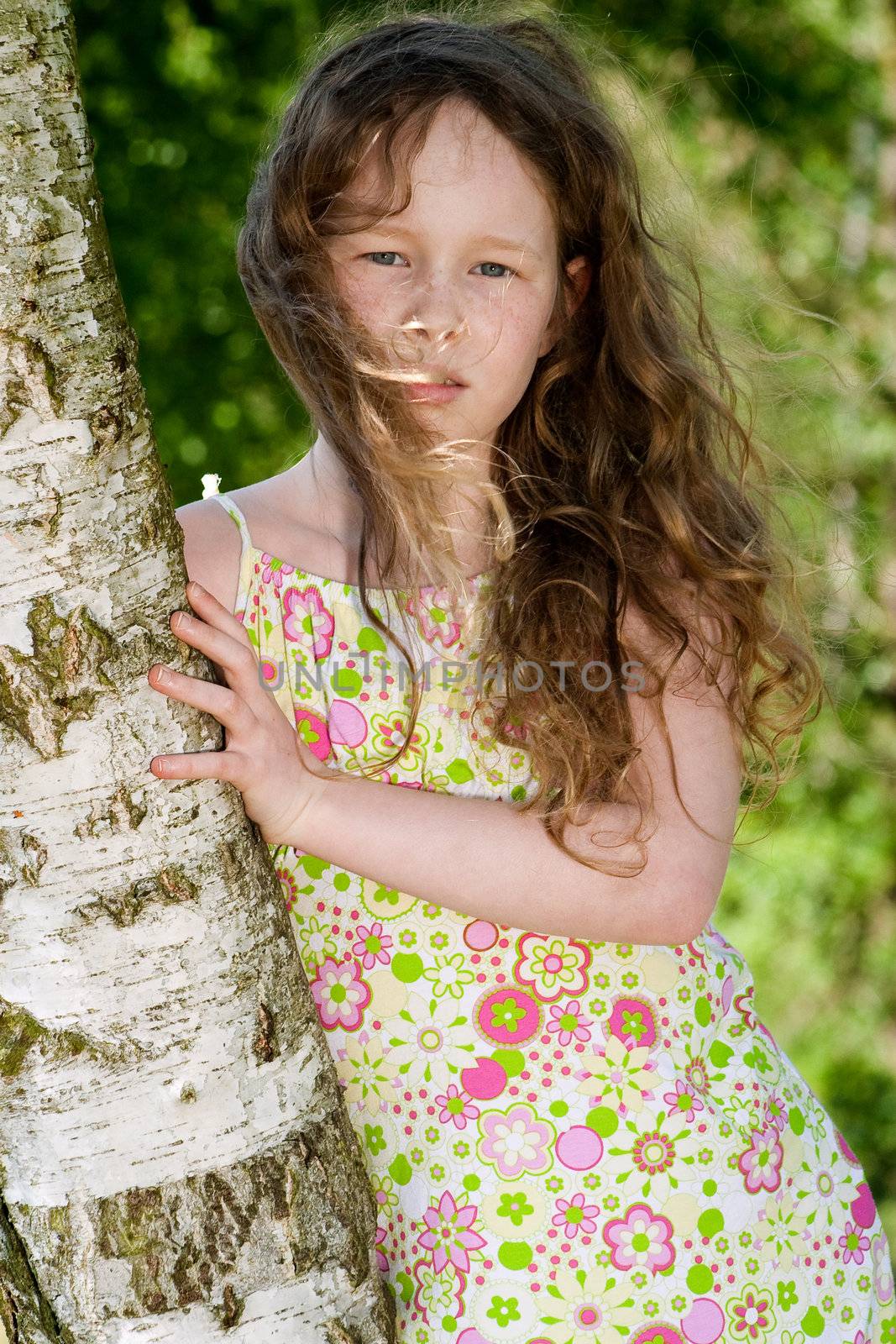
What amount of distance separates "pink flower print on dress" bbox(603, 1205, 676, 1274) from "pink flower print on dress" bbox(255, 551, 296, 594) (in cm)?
81

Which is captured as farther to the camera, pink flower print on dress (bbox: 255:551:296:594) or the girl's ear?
the girl's ear

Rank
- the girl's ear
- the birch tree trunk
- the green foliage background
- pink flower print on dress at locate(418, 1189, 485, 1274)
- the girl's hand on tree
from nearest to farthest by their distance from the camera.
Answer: the birch tree trunk → the girl's hand on tree → pink flower print on dress at locate(418, 1189, 485, 1274) → the girl's ear → the green foliage background

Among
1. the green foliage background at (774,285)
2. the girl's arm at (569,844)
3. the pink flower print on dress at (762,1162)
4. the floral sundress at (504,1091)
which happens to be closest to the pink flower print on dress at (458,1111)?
the floral sundress at (504,1091)

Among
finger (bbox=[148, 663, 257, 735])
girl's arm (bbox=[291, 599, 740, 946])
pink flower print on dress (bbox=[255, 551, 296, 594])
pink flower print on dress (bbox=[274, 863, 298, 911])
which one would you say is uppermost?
finger (bbox=[148, 663, 257, 735])

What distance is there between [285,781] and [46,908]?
0.28 metres

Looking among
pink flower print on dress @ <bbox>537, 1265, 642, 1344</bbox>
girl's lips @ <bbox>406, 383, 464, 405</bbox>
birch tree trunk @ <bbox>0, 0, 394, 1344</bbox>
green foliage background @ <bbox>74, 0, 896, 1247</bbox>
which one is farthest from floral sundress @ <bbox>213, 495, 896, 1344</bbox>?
green foliage background @ <bbox>74, 0, 896, 1247</bbox>

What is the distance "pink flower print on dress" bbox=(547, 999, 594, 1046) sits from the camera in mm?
1590

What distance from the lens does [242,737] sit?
1.21m

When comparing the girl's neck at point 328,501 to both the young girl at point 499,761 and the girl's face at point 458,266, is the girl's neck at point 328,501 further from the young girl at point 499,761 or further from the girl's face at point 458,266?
the girl's face at point 458,266

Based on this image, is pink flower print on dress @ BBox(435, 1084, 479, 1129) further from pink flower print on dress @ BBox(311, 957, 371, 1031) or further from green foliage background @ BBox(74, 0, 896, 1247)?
green foliage background @ BBox(74, 0, 896, 1247)

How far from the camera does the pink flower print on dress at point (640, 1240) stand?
1547mm

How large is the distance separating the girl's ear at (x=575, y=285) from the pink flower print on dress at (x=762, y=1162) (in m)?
1.03

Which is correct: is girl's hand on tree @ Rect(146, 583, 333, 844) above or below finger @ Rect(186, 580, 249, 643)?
below

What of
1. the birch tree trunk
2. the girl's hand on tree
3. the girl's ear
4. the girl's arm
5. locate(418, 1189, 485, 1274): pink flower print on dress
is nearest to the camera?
the birch tree trunk
